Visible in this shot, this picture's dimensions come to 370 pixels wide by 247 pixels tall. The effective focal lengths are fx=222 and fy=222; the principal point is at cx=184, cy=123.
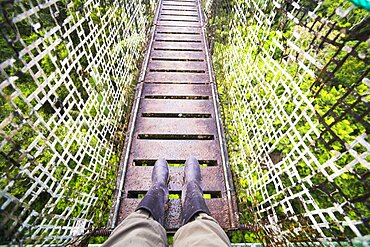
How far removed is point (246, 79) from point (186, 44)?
64.7 inches

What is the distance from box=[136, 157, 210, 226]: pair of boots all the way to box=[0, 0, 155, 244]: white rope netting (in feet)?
1.34

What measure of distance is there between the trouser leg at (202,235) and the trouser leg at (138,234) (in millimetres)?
114

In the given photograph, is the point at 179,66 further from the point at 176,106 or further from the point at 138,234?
the point at 138,234

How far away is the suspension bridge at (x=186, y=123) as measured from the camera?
1.02 meters

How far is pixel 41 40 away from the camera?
102 cm

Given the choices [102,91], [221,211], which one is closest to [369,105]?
[221,211]

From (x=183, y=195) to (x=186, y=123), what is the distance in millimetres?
826

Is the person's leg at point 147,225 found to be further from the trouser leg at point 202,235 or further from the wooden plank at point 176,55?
the wooden plank at point 176,55

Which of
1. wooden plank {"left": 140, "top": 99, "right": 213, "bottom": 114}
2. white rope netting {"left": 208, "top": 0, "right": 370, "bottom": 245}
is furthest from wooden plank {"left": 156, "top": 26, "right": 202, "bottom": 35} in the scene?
wooden plank {"left": 140, "top": 99, "right": 213, "bottom": 114}

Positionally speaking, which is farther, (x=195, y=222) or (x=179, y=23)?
(x=179, y=23)

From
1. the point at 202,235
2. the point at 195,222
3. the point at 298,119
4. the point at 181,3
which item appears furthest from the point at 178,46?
the point at 202,235

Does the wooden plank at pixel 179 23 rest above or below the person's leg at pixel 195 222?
above

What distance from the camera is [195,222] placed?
133 centimetres

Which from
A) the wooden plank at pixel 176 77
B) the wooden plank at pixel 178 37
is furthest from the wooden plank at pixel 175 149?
the wooden plank at pixel 178 37
